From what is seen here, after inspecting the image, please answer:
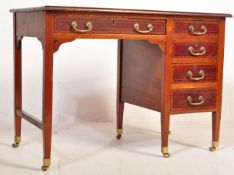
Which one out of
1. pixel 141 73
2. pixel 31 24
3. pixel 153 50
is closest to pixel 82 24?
pixel 31 24

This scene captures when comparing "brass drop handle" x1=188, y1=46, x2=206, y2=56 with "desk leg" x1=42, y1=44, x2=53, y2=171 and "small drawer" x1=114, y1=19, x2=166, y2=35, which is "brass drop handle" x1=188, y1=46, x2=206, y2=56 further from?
"desk leg" x1=42, y1=44, x2=53, y2=171

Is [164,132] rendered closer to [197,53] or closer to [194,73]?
[194,73]

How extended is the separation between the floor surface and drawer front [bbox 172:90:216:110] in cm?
29

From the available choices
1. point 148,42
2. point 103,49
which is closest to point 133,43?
point 148,42

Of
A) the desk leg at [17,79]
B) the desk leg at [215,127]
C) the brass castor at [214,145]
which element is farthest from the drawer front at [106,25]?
the brass castor at [214,145]

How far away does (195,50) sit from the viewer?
2791 millimetres

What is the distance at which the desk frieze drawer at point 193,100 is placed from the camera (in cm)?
279

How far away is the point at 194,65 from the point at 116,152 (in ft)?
2.26

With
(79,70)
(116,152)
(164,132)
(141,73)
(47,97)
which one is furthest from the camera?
(79,70)

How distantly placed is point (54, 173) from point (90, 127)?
1127 mm

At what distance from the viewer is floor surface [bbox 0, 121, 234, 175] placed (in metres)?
2.55

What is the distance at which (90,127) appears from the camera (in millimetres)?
3592

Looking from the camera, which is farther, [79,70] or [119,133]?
[79,70]

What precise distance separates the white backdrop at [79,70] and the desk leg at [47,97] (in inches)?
45.2
